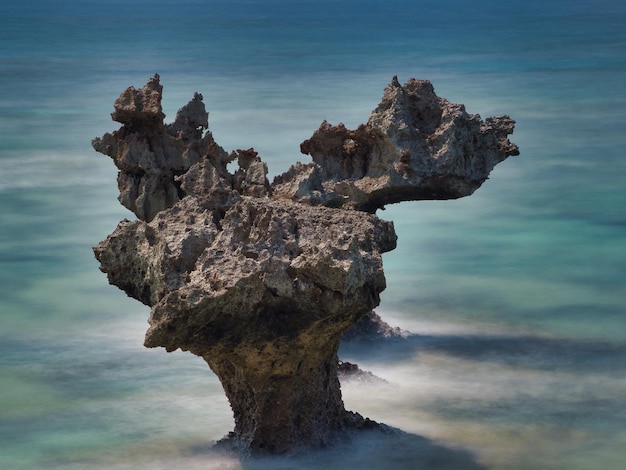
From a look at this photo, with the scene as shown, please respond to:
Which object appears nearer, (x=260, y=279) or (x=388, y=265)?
(x=260, y=279)

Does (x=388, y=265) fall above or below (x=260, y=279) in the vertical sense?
above

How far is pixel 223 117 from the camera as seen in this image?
22688 millimetres

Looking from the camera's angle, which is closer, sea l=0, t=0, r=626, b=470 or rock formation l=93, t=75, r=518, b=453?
rock formation l=93, t=75, r=518, b=453

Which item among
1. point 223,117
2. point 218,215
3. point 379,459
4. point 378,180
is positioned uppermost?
point 223,117

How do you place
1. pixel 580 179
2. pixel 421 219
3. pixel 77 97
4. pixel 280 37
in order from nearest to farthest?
pixel 421 219, pixel 580 179, pixel 77 97, pixel 280 37

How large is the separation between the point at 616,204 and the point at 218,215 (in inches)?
403

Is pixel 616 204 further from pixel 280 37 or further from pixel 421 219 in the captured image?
pixel 280 37

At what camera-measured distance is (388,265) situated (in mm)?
14734

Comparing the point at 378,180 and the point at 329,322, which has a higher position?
the point at 378,180

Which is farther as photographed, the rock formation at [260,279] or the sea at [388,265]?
the sea at [388,265]

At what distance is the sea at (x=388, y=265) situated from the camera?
9.84 meters

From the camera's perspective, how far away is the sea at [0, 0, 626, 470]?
32.3 ft

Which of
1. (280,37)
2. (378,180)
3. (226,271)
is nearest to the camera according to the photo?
(226,271)

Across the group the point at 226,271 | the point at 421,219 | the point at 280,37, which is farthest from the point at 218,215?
the point at 280,37
